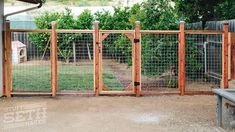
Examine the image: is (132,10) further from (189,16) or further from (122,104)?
(122,104)

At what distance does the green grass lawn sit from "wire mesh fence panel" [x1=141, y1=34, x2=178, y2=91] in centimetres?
96

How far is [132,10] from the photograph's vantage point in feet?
57.3

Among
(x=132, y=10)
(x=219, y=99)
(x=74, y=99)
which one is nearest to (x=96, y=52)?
(x=74, y=99)

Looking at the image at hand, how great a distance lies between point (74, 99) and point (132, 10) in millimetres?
8355

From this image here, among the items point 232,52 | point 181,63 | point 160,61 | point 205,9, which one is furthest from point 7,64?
point 205,9

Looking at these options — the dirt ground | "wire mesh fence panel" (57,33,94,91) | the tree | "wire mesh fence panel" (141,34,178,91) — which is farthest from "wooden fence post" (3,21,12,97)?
the tree

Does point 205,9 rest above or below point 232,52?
above

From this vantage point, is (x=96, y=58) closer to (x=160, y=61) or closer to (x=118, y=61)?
(x=160, y=61)

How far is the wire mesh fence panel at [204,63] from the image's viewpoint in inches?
451

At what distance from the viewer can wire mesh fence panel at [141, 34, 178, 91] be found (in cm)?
1161

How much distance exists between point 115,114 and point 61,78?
17.8 feet

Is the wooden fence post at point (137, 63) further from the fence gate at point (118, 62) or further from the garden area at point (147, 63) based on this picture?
the fence gate at point (118, 62)

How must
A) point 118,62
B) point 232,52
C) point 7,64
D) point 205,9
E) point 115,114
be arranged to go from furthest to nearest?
point 205,9, point 118,62, point 232,52, point 7,64, point 115,114

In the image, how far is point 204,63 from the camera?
11992 millimetres
